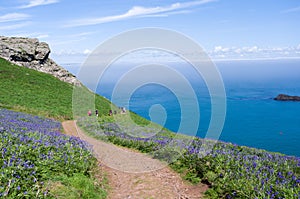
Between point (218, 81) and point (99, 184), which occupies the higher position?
point (218, 81)

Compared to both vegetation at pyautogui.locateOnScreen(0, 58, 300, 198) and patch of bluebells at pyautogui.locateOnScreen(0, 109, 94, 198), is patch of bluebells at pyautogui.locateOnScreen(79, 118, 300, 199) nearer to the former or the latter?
vegetation at pyautogui.locateOnScreen(0, 58, 300, 198)

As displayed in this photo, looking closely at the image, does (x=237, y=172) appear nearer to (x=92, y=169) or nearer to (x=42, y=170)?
(x=92, y=169)

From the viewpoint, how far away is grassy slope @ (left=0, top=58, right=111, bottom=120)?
35562 millimetres

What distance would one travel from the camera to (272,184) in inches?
312

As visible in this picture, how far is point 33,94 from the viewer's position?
1813 inches

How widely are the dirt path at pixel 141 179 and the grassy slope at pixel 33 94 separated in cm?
2296

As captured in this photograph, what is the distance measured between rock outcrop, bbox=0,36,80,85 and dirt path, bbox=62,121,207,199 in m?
60.4

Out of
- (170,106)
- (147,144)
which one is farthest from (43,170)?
(170,106)

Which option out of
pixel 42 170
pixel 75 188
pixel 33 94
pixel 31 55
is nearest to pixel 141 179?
pixel 75 188

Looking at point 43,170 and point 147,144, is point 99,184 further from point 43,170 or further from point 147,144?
point 147,144

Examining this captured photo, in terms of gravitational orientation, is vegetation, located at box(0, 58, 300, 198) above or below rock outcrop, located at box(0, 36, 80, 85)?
below

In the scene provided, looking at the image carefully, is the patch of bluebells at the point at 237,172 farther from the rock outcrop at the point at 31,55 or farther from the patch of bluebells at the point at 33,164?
the rock outcrop at the point at 31,55

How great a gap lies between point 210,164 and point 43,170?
639 centimetres

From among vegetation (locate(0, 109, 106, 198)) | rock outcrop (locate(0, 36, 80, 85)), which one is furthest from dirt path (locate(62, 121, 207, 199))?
rock outcrop (locate(0, 36, 80, 85))
